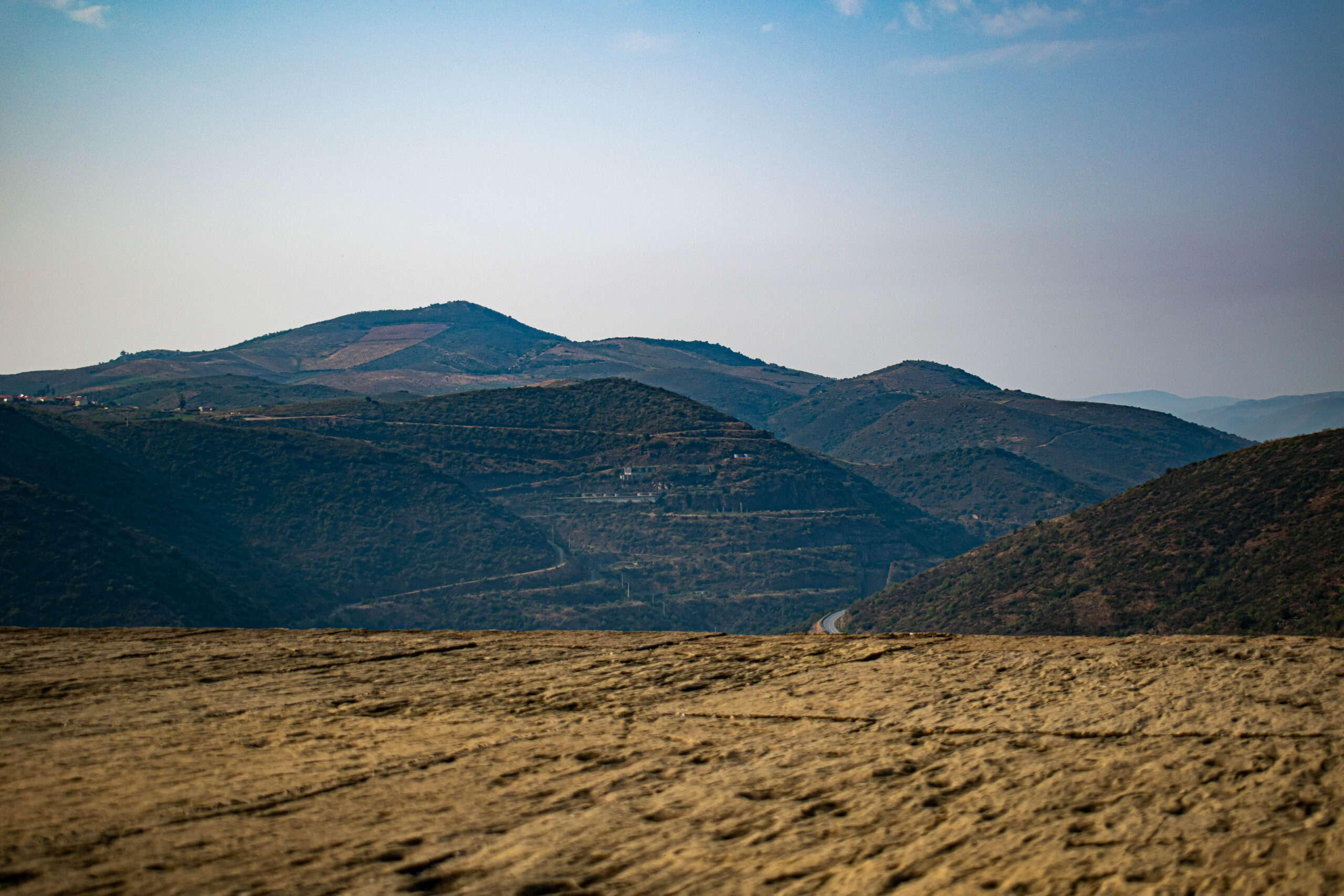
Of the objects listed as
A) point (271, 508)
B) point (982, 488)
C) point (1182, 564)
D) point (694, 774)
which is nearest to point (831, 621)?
point (1182, 564)

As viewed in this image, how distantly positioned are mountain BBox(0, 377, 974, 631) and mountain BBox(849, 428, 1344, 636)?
2843cm

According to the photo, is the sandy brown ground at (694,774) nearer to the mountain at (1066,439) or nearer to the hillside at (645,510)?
the hillside at (645,510)

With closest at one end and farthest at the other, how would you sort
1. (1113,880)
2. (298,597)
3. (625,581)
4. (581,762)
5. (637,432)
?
(1113,880), (581,762), (298,597), (625,581), (637,432)

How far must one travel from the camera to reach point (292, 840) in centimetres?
504

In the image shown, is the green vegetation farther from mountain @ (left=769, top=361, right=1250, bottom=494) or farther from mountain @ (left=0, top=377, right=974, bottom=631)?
mountain @ (left=769, top=361, right=1250, bottom=494)

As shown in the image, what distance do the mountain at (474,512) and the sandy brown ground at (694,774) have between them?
52638 millimetres

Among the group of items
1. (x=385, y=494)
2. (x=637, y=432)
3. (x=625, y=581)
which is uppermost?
(x=637, y=432)

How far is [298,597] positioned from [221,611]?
44.6ft

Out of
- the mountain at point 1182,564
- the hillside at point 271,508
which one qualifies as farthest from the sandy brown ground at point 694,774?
the hillside at point 271,508

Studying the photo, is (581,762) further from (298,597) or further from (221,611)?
(298,597)

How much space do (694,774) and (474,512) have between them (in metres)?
95.5

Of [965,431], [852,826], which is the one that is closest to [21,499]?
[852,826]

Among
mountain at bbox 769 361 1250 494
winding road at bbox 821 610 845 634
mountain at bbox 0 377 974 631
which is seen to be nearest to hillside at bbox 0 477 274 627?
mountain at bbox 0 377 974 631

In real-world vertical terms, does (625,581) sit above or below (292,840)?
below
